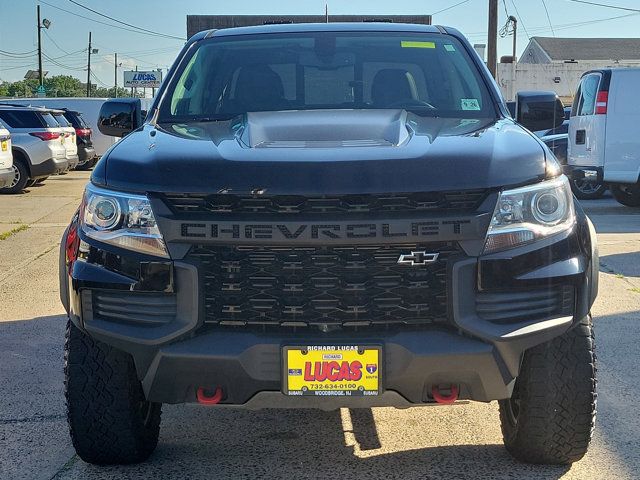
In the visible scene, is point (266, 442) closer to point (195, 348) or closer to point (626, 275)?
point (195, 348)

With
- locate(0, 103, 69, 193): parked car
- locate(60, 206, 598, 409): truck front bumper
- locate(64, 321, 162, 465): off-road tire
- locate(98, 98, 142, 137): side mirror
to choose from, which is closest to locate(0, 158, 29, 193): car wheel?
locate(0, 103, 69, 193): parked car

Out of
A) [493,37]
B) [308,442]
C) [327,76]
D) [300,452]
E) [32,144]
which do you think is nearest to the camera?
[300,452]

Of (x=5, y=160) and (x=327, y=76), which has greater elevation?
(x=327, y=76)

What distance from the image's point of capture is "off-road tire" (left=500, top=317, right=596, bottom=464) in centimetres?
318

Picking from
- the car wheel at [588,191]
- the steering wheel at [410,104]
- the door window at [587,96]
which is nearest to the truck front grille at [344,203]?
the steering wheel at [410,104]

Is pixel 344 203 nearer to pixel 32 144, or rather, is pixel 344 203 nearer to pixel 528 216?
pixel 528 216

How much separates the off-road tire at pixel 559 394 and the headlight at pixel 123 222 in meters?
1.35

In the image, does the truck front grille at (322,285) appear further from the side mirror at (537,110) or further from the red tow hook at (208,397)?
the side mirror at (537,110)

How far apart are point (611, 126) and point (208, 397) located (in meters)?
11.0

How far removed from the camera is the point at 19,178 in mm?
17062


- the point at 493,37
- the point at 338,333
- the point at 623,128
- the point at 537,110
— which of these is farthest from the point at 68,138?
the point at 338,333

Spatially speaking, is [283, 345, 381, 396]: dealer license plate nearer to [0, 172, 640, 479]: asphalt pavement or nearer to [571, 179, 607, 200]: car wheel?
[0, 172, 640, 479]: asphalt pavement

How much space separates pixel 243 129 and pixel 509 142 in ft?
3.29

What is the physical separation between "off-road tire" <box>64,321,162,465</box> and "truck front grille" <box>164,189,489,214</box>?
0.72 m
